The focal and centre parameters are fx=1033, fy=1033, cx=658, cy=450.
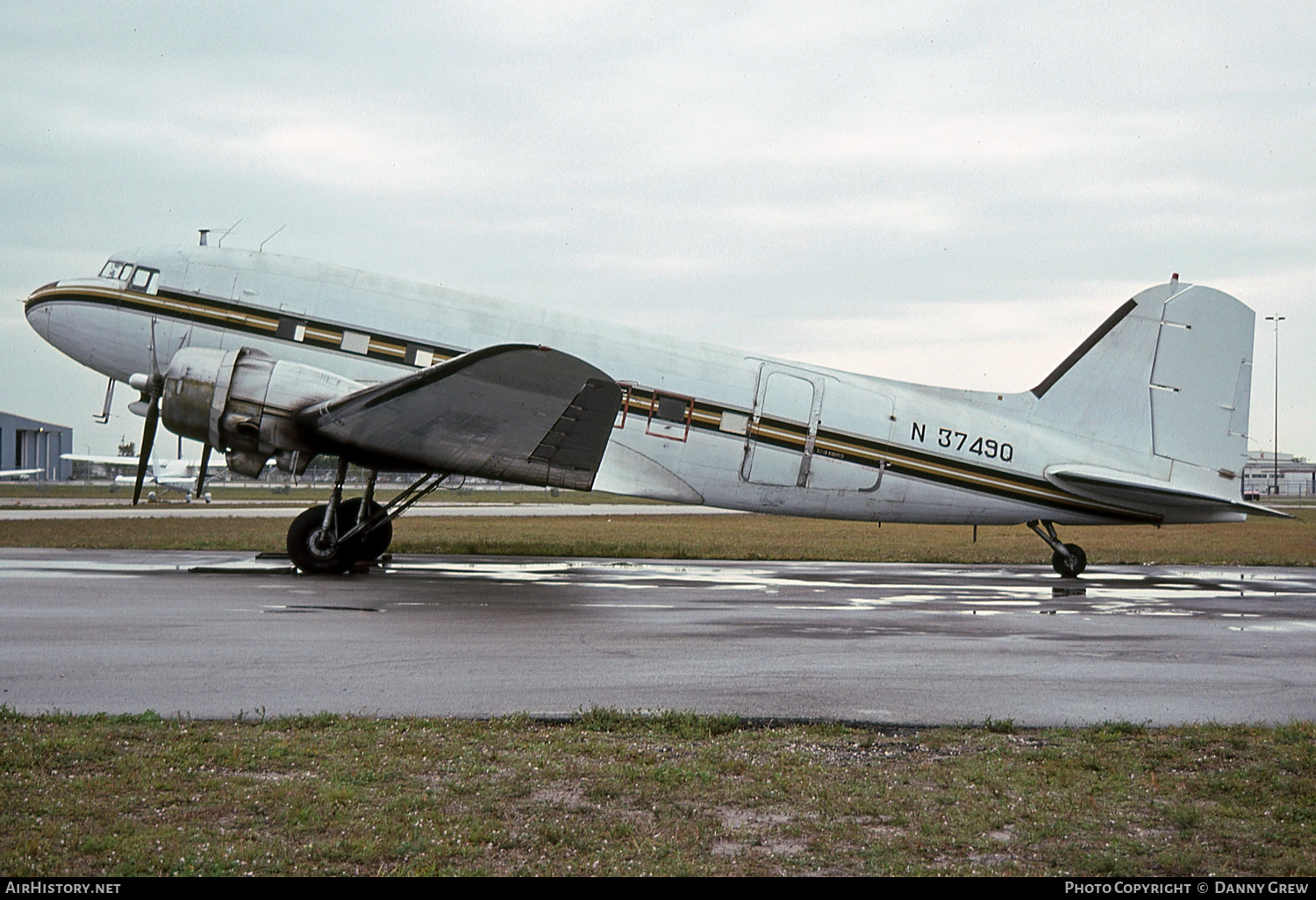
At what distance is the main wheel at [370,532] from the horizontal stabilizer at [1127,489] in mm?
10268

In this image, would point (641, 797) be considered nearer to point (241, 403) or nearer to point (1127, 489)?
point (241, 403)

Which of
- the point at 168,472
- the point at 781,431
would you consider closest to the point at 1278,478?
the point at 168,472

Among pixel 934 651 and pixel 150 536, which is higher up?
pixel 934 651

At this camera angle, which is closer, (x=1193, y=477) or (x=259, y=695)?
(x=259, y=695)

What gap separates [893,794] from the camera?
4645 millimetres

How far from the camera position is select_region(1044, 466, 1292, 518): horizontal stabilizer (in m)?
15.8

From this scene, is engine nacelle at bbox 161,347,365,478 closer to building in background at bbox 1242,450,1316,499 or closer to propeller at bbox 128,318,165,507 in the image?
propeller at bbox 128,318,165,507

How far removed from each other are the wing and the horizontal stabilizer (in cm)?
750

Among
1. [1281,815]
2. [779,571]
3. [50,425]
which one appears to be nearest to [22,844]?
[1281,815]

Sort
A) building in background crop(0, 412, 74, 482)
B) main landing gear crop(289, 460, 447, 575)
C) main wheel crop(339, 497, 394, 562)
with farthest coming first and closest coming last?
building in background crop(0, 412, 74, 482) → main wheel crop(339, 497, 394, 562) → main landing gear crop(289, 460, 447, 575)

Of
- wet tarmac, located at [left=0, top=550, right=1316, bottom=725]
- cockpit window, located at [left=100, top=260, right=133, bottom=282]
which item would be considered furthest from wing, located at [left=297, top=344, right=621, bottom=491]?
cockpit window, located at [left=100, top=260, right=133, bottom=282]

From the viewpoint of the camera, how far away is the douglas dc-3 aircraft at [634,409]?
43.5 feet
